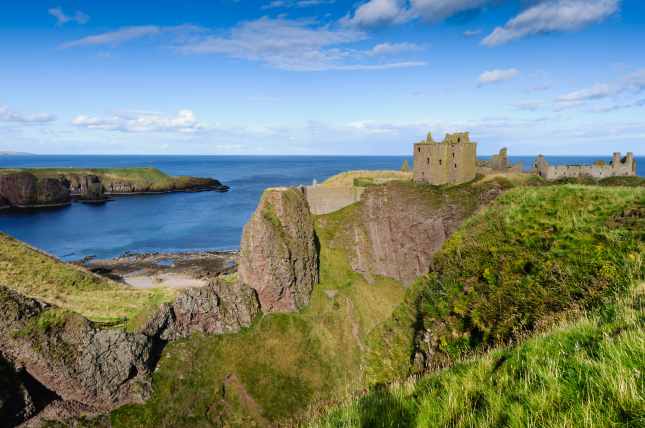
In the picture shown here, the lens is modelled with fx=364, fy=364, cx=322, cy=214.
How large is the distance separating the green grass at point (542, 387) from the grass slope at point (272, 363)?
25280mm

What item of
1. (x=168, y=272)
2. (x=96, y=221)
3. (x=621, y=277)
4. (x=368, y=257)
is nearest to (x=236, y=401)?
(x=368, y=257)

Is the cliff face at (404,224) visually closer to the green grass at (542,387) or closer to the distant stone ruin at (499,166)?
the distant stone ruin at (499,166)

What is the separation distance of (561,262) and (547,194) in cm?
547

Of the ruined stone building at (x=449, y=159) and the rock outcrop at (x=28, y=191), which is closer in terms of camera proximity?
the ruined stone building at (x=449, y=159)

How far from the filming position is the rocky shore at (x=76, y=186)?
145 metres

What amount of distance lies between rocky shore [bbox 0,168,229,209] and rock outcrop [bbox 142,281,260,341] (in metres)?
139

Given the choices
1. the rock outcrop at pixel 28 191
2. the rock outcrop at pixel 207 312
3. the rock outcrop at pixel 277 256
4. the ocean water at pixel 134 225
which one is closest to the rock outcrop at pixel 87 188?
the ocean water at pixel 134 225

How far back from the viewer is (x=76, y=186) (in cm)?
17700

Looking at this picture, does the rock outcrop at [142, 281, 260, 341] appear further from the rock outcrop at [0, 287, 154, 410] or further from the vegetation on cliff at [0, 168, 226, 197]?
the vegetation on cliff at [0, 168, 226, 197]

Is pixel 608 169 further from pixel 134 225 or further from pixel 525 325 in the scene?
pixel 134 225

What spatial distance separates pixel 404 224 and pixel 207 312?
1181 inches

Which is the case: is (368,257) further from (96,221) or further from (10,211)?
(10,211)

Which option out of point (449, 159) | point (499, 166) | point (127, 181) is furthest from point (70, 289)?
point (127, 181)

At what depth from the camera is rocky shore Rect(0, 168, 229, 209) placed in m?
145
